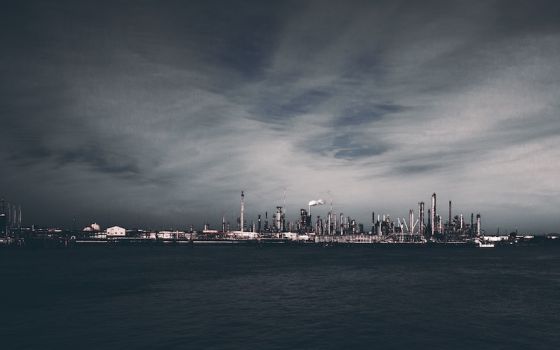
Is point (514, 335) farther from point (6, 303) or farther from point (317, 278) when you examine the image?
point (6, 303)

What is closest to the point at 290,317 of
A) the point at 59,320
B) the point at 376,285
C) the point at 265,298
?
the point at 265,298

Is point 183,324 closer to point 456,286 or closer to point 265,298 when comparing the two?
point 265,298

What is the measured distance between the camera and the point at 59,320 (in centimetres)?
5028

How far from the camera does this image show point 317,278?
329ft

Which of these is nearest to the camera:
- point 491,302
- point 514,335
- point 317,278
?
point 514,335

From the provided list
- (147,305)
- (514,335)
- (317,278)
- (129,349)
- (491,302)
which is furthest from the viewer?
(317,278)

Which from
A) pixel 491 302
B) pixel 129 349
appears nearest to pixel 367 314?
pixel 491 302

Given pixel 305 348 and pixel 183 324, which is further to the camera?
pixel 183 324

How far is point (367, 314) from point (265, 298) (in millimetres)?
19178

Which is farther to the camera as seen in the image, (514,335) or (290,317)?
(290,317)

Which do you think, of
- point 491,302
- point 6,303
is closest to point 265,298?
point 491,302

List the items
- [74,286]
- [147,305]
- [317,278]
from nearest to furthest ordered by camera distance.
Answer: [147,305] < [74,286] < [317,278]

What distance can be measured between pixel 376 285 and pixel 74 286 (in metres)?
64.1

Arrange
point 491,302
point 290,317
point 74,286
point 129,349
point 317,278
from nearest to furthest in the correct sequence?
point 129,349 → point 290,317 → point 491,302 → point 74,286 → point 317,278
